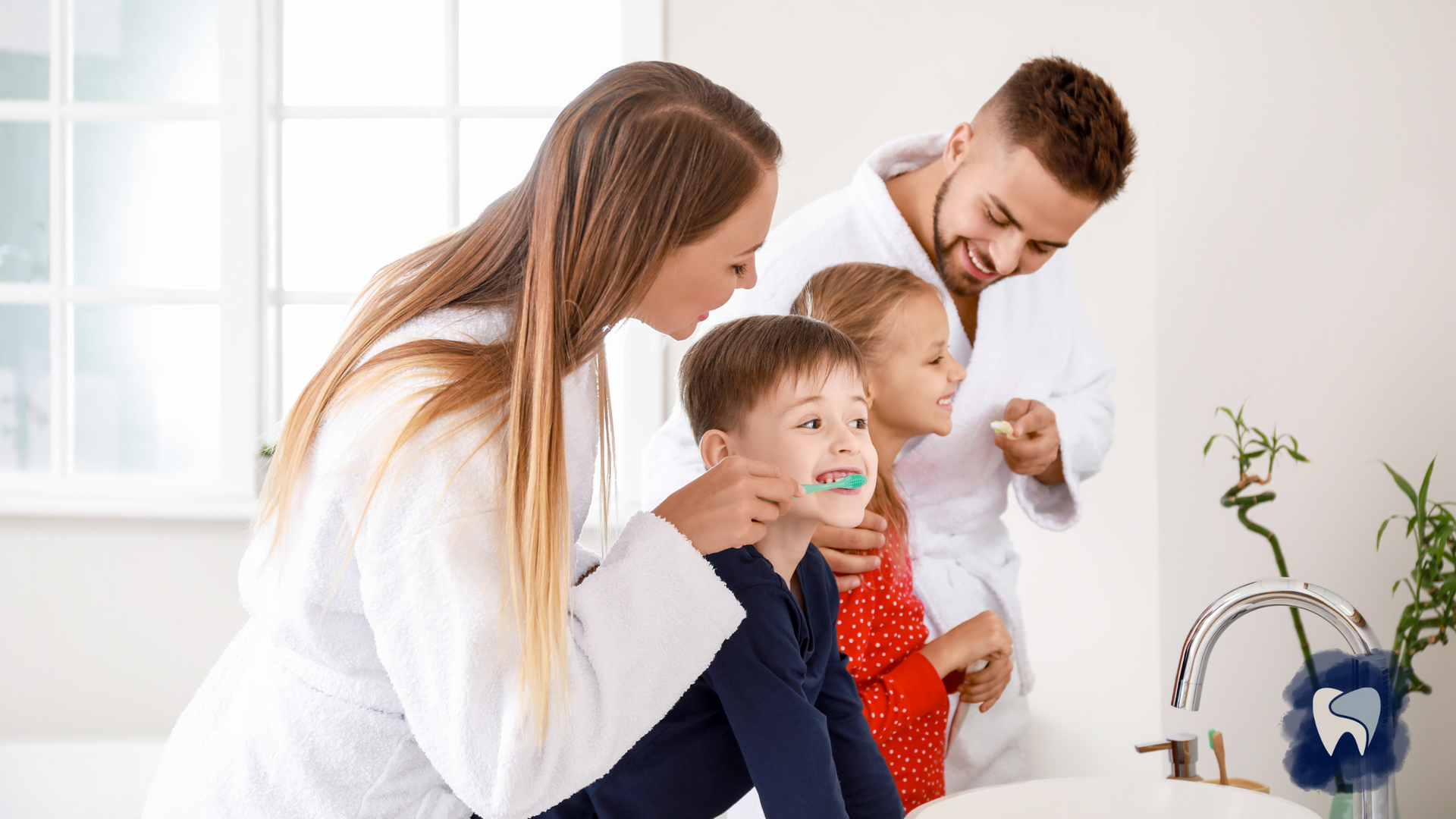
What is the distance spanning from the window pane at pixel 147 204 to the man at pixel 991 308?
1.62 metres

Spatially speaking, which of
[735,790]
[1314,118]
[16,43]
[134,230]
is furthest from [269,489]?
[16,43]

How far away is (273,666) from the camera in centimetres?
73

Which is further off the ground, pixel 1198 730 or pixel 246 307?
pixel 246 307

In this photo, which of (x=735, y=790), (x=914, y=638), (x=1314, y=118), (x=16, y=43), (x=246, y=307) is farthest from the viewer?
(x=16, y=43)

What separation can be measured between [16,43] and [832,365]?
2.44 m

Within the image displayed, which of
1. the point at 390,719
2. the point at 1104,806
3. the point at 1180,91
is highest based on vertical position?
the point at 1180,91

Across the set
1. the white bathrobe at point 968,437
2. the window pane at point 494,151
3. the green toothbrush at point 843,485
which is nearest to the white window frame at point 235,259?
the window pane at point 494,151

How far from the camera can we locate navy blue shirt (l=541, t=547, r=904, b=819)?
720 millimetres

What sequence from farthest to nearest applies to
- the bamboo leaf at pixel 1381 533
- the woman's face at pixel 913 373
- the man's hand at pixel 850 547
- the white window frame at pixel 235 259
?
the white window frame at pixel 235 259 < the bamboo leaf at pixel 1381 533 < the woman's face at pixel 913 373 < the man's hand at pixel 850 547

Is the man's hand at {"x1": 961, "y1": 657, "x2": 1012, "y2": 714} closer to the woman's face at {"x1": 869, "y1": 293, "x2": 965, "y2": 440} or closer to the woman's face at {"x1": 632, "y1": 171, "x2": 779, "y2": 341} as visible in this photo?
the woman's face at {"x1": 869, "y1": 293, "x2": 965, "y2": 440}

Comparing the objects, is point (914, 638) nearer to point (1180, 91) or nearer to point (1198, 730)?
point (1198, 730)

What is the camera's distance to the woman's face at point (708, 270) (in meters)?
0.75

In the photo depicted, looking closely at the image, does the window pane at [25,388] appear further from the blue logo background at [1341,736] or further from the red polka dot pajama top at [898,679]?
the blue logo background at [1341,736]

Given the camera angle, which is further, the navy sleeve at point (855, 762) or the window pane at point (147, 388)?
the window pane at point (147, 388)
